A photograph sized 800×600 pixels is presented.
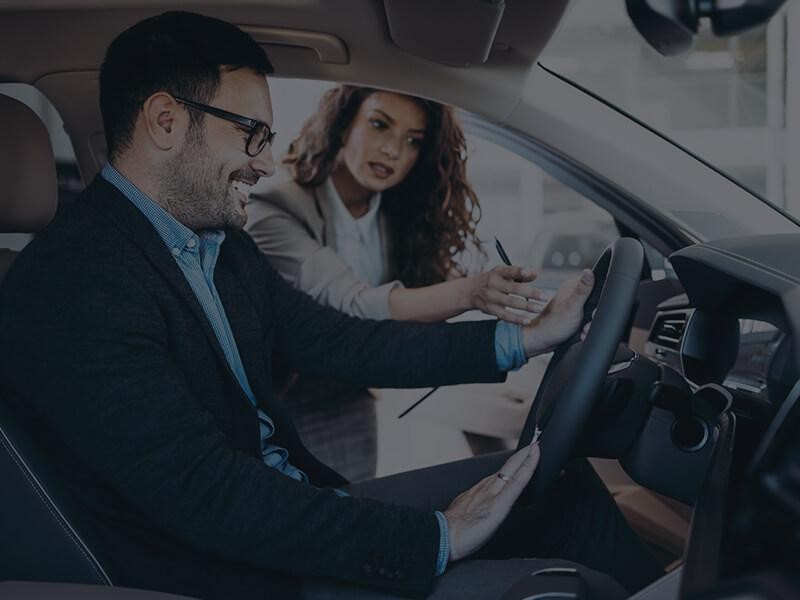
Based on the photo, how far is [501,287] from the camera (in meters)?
1.75

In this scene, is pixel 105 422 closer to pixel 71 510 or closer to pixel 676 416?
pixel 71 510

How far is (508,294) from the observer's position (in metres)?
1.73

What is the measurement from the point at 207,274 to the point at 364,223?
0.97 m

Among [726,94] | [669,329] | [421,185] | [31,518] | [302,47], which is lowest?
[31,518]

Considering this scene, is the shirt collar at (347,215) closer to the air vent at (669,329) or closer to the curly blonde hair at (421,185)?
the curly blonde hair at (421,185)

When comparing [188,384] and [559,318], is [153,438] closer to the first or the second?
[188,384]

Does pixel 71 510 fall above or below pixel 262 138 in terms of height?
below

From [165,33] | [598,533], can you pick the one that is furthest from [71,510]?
[598,533]

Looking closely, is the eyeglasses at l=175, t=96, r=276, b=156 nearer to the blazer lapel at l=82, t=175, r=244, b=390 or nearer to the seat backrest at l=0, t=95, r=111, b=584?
the blazer lapel at l=82, t=175, r=244, b=390

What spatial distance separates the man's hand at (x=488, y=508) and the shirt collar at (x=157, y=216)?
53 centimetres

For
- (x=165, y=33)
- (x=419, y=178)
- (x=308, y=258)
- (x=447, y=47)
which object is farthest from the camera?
(x=419, y=178)

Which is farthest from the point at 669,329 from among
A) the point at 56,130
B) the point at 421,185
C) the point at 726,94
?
the point at 726,94

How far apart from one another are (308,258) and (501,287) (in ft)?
1.78

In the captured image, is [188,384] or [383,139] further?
[383,139]
